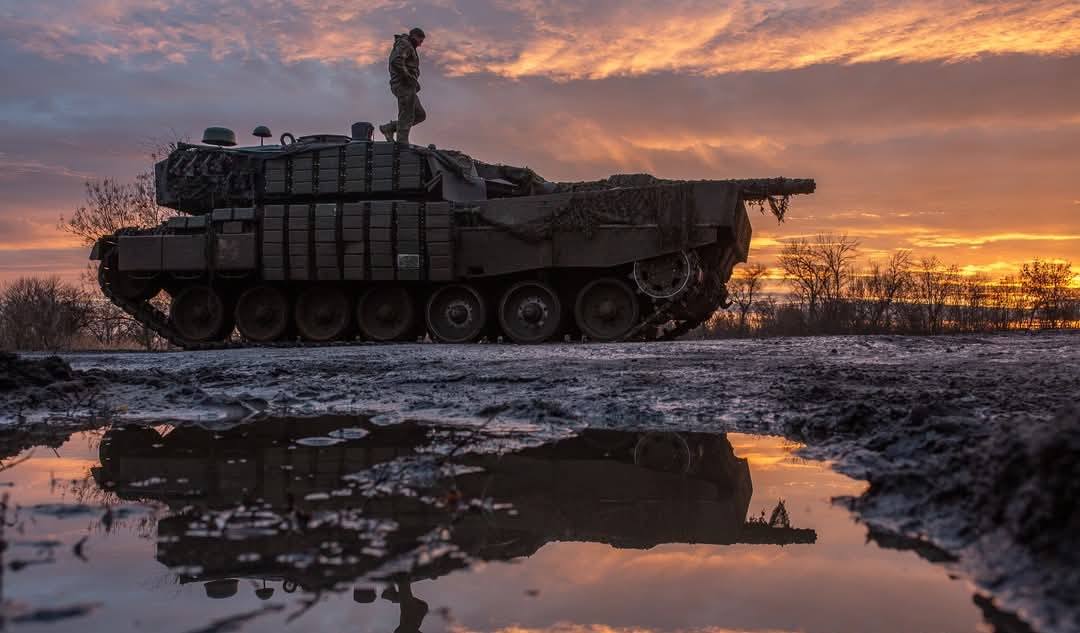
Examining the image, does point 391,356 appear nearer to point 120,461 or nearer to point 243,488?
point 120,461

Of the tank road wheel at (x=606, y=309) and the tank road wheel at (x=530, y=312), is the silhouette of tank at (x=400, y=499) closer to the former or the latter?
the tank road wheel at (x=606, y=309)

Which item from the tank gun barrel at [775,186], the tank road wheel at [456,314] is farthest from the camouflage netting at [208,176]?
the tank gun barrel at [775,186]

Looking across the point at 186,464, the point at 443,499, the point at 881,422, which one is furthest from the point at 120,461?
the point at 881,422

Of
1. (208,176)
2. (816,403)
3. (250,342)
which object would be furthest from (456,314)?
(816,403)

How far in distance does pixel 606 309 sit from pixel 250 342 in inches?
240

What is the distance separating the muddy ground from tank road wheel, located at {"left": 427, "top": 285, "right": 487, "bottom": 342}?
4.51 meters

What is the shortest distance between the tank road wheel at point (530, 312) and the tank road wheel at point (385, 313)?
168 centimetres

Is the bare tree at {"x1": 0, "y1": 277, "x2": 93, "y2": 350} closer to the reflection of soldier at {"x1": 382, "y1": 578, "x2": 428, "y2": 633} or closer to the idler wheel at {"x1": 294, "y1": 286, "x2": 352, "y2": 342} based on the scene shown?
the idler wheel at {"x1": 294, "y1": 286, "x2": 352, "y2": 342}

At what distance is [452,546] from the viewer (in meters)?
2.63

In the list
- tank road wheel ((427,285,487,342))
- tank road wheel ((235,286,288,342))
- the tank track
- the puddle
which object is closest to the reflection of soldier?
the puddle

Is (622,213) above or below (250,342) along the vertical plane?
above

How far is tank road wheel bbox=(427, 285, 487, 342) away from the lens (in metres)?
15.7

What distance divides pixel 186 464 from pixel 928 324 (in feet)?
57.7

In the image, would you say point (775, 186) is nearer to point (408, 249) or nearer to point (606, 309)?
point (606, 309)
